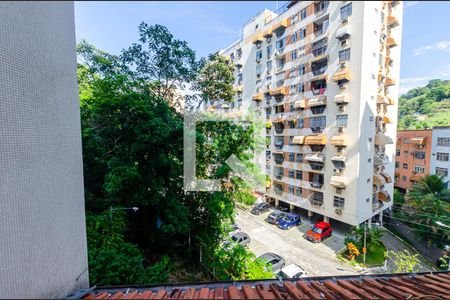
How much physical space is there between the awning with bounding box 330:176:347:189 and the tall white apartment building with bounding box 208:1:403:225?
0.7 inches

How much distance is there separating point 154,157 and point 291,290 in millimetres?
3336

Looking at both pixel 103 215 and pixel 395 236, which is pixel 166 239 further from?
pixel 395 236

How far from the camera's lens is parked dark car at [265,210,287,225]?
16.1 feet

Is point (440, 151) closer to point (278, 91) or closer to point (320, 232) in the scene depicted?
point (320, 232)

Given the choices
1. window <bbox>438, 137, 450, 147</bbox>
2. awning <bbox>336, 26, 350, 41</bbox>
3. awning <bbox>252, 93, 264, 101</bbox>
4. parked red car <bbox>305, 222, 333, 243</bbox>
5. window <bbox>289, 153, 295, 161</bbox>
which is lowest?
parked red car <bbox>305, 222, 333, 243</bbox>

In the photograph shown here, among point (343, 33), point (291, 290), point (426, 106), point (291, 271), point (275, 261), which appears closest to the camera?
point (291, 290)

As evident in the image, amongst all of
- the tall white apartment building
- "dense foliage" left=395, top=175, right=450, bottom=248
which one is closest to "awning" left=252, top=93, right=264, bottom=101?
the tall white apartment building

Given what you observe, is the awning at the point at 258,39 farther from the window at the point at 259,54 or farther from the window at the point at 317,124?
the window at the point at 317,124

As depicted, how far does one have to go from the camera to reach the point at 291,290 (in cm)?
151

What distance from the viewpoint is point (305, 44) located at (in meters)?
3.41

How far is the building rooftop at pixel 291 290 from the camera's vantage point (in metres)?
1.44

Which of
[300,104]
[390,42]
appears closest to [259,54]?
[300,104]

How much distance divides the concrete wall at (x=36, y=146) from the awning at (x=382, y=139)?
4371 millimetres

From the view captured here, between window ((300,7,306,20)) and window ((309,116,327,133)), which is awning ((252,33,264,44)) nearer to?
window ((300,7,306,20))
